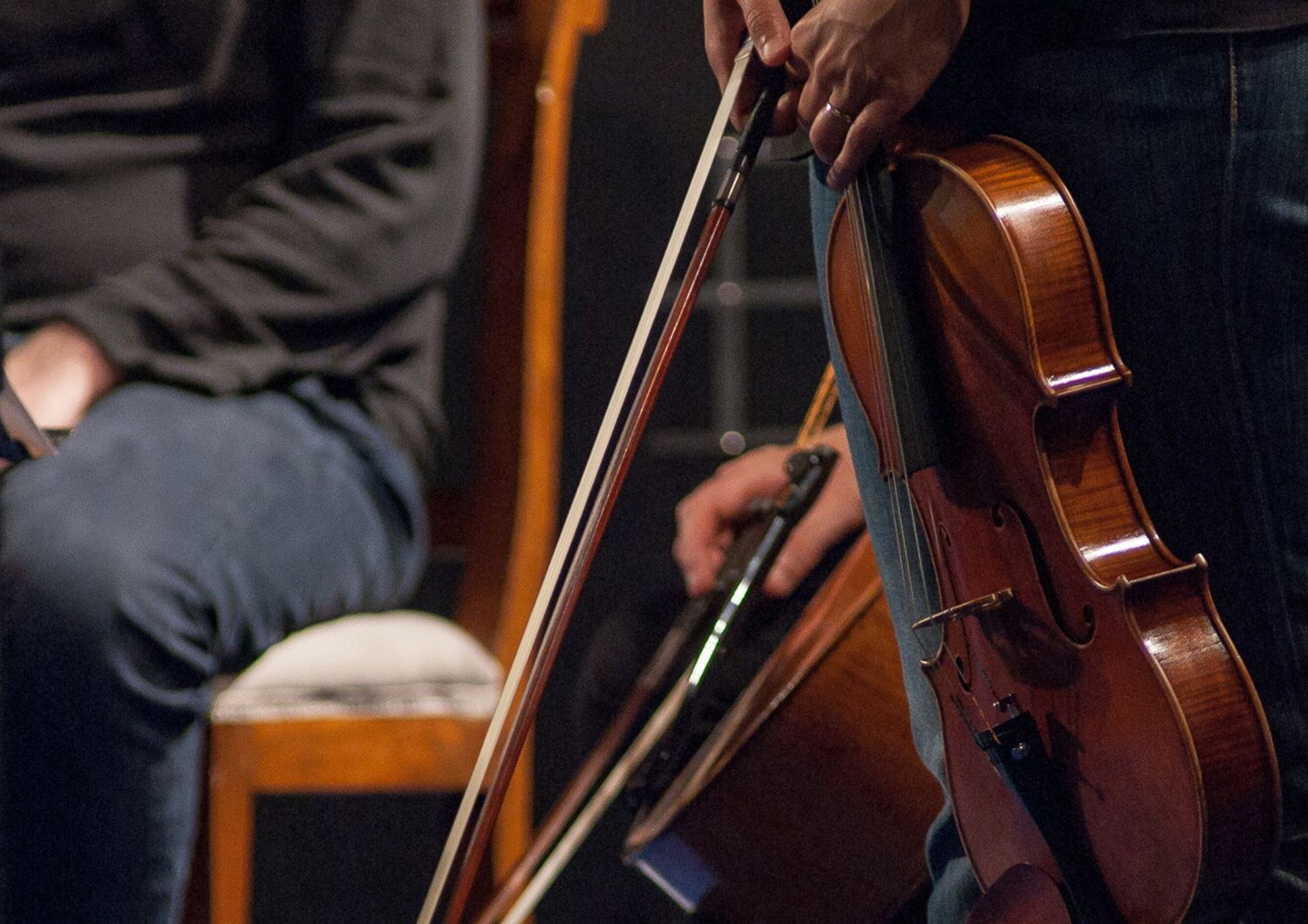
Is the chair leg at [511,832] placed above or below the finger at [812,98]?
below

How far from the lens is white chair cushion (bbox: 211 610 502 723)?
1104 mm

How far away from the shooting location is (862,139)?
2.07 ft

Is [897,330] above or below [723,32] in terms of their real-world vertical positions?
below

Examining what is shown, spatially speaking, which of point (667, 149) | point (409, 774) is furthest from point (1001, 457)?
point (667, 149)

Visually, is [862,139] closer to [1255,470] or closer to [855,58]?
[855,58]

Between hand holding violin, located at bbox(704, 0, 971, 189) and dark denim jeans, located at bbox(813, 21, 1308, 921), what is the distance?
0.05 m

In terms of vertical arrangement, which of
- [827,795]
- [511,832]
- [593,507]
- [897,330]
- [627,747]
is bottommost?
[511,832]

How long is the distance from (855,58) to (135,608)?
555mm

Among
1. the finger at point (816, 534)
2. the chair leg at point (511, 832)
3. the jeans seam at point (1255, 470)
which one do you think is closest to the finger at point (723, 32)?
the jeans seam at point (1255, 470)

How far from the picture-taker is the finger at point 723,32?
74 cm

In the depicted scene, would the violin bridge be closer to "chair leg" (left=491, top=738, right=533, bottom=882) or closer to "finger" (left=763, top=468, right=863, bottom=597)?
"finger" (left=763, top=468, right=863, bottom=597)

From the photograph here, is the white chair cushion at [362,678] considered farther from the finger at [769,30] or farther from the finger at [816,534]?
the finger at [769,30]

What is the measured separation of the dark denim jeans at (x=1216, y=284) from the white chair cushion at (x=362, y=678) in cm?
64

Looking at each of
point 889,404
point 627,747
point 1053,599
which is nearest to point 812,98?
point 889,404
